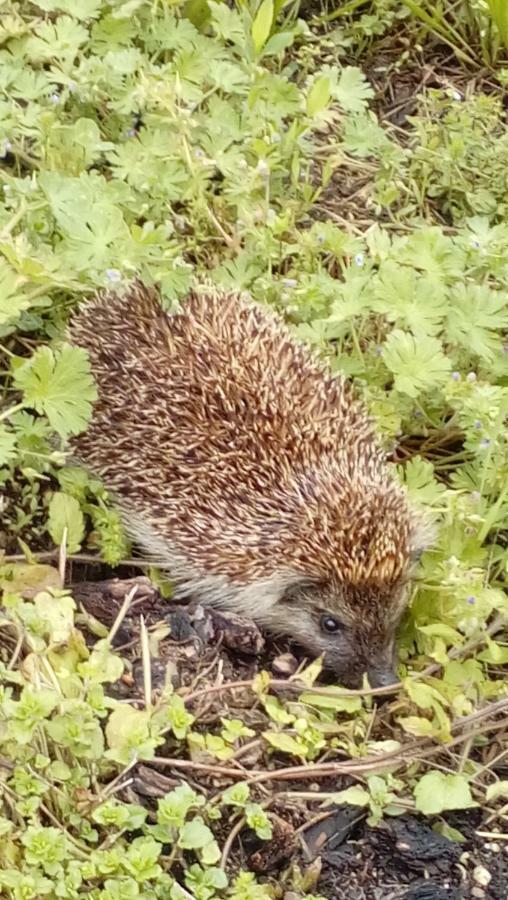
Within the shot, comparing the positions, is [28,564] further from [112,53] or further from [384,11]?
[384,11]

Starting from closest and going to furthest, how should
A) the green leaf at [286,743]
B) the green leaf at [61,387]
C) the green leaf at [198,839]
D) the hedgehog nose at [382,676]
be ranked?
the green leaf at [198,839] < the green leaf at [286,743] < the green leaf at [61,387] < the hedgehog nose at [382,676]

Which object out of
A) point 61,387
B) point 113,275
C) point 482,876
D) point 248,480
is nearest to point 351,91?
point 113,275

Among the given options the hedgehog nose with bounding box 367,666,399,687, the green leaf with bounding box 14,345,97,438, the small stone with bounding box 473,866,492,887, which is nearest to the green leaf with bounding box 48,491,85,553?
the green leaf with bounding box 14,345,97,438

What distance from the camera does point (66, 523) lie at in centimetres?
377

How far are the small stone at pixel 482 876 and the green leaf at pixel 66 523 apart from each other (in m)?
1.44

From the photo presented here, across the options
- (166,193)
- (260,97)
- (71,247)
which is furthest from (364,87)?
(71,247)

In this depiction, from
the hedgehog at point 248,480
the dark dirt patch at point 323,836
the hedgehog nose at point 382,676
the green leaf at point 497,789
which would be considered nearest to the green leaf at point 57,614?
the dark dirt patch at point 323,836

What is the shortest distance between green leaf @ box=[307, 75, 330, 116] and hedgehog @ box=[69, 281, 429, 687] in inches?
44.0

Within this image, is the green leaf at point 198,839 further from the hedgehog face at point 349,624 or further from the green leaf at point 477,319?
the green leaf at point 477,319

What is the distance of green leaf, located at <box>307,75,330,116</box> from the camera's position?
4.68m

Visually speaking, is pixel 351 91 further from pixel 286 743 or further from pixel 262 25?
pixel 286 743

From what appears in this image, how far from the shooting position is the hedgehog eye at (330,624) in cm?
389

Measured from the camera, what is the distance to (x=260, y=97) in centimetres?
483

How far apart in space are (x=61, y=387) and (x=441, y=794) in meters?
1.49
